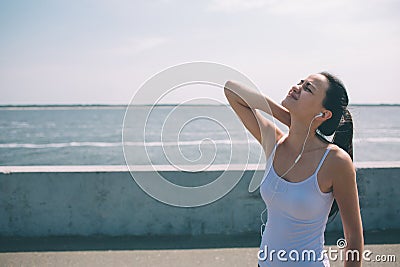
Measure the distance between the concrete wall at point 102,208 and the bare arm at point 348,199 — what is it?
3219 millimetres

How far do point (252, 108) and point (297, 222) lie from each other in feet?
2.37

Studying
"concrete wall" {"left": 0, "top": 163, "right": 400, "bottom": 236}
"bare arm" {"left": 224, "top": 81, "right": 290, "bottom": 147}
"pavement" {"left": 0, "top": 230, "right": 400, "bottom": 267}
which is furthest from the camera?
"concrete wall" {"left": 0, "top": 163, "right": 400, "bottom": 236}

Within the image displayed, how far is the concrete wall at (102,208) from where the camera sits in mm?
5047

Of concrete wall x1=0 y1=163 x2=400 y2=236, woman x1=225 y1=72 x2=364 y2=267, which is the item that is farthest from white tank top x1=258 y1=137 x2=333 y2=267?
concrete wall x1=0 y1=163 x2=400 y2=236

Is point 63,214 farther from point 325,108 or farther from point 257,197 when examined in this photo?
point 325,108

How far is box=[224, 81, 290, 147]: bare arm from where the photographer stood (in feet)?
7.73

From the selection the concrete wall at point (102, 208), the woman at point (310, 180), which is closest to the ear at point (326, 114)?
the woman at point (310, 180)

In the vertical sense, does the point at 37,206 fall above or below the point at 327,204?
below

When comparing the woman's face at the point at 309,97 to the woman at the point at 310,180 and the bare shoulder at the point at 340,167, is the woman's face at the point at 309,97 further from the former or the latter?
the bare shoulder at the point at 340,167

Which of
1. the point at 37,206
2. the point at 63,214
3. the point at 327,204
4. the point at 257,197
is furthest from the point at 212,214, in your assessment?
the point at 327,204

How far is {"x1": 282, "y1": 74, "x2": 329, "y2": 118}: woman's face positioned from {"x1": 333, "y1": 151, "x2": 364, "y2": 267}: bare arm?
0.27 meters

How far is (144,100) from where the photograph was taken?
235cm

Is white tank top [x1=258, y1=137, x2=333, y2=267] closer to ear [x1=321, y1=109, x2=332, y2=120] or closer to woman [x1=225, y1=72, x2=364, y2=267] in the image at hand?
woman [x1=225, y1=72, x2=364, y2=267]

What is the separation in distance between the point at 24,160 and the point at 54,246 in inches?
890
